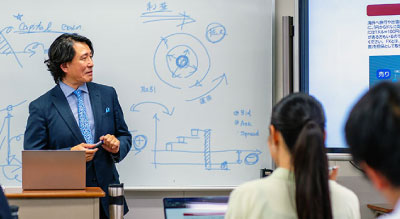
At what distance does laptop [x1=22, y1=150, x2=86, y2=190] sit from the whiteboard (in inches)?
41.4

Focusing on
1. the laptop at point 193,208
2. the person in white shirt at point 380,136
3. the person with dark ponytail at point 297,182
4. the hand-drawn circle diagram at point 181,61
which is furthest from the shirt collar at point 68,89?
the person in white shirt at point 380,136

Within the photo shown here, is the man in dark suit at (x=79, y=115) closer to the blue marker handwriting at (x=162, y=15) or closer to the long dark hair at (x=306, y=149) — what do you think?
the blue marker handwriting at (x=162, y=15)

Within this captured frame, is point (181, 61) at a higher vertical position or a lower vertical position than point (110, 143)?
higher

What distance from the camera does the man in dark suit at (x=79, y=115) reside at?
3371 millimetres

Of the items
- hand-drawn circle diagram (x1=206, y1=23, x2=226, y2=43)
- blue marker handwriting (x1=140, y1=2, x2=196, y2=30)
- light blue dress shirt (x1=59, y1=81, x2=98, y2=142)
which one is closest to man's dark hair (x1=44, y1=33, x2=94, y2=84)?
light blue dress shirt (x1=59, y1=81, x2=98, y2=142)

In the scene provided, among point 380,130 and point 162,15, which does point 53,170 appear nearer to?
point 162,15

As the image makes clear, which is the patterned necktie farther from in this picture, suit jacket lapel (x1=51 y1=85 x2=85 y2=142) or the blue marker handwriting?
the blue marker handwriting

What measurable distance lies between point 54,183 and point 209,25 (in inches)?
66.0

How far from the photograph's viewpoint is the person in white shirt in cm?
79

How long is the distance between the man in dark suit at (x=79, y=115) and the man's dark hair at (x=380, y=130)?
252 cm

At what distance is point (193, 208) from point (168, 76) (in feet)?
7.18

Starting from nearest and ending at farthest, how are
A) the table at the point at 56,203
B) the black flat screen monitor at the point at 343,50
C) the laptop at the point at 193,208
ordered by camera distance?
the laptop at the point at 193,208
the table at the point at 56,203
the black flat screen monitor at the point at 343,50

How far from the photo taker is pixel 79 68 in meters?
3.48

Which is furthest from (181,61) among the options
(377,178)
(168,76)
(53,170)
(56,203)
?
(377,178)
